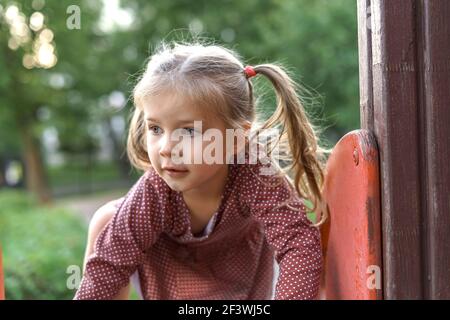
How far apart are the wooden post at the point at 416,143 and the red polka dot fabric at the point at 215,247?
1.44 ft

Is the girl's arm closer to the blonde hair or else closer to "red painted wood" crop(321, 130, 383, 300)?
the blonde hair

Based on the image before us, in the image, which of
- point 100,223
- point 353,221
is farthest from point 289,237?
point 100,223

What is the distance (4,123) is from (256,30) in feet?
17.6

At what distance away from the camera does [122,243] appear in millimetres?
1955

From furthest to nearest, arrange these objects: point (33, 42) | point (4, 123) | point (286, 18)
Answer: point (4, 123), point (33, 42), point (286, 18)

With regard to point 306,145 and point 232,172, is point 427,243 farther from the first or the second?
point 232,172

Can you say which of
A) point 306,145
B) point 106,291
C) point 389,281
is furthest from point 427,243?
point 106,291

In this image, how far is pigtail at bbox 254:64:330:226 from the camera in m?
1.95

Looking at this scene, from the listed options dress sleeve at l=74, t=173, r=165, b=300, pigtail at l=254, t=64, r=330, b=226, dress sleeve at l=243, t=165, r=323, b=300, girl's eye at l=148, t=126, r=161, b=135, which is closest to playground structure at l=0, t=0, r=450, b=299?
dress sleeve at l=243, t=165, r=323, b=300

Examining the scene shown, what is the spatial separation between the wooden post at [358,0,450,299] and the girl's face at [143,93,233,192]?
57 cm

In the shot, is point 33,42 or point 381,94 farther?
point 33,42

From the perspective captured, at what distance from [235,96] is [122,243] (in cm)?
61

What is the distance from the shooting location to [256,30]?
39.4ft

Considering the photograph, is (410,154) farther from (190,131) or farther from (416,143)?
(190,131)
